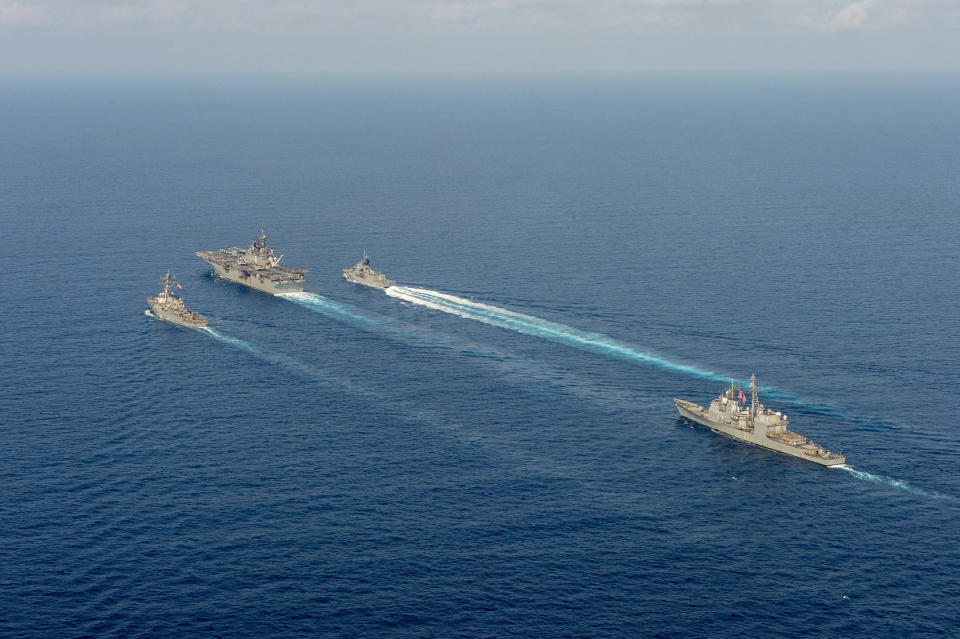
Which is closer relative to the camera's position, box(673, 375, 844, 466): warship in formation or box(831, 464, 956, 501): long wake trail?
box(831, 464, 956, 501): long wake trail

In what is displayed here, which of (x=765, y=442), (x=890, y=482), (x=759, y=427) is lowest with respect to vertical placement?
(x=890, y=482)

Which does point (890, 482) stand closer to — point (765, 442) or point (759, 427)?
point (765, 442)

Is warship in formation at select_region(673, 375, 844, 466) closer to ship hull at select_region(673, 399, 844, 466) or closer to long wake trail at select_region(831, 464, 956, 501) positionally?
ship hull at select_region(673, 399, 844, 466)

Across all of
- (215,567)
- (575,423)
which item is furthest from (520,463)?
(215,567)

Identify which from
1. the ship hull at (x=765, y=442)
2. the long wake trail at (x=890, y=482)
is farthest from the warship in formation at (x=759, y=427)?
the long wake trail at (x=890, y=482)

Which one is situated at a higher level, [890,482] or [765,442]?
[765,442]

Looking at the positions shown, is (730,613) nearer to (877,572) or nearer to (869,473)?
(877,572)

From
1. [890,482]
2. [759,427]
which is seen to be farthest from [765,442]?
[890,482]

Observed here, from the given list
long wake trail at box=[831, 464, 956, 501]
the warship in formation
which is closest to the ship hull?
the warship in formation
